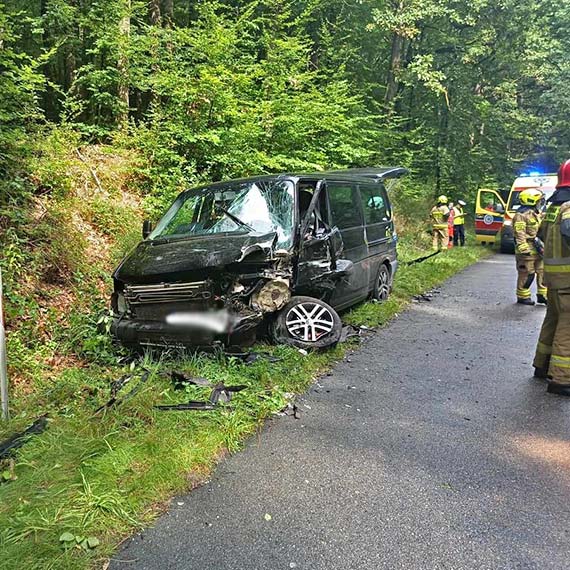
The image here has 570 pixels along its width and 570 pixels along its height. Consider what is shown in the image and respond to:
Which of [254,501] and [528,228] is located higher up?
[528,228]

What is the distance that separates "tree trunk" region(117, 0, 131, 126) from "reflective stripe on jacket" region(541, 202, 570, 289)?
26.0 feet

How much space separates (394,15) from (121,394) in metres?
17.5

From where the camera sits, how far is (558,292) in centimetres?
430

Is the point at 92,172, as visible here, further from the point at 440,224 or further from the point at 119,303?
the point at 440,224

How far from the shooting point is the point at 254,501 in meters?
2.76

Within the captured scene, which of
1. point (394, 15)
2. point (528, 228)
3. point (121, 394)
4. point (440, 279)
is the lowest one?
point (440, 279)

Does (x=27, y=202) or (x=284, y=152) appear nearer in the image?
(x=27, y=202)

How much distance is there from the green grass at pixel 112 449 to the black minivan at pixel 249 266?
35 cm

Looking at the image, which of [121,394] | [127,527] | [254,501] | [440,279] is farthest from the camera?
[440,279]

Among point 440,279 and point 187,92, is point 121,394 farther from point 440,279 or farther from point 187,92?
point 440,279

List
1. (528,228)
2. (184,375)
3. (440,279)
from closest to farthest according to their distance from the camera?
(184,375) → (528,228) → (440,279)

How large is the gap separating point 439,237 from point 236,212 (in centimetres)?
1005

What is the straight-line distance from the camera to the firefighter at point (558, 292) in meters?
4.17

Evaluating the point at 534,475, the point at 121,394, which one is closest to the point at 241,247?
the point at 121,394
